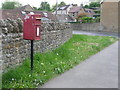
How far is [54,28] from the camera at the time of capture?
798cm

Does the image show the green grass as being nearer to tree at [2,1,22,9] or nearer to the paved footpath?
the paved footpath

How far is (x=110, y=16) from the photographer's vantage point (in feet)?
105

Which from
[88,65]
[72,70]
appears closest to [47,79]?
[72,70]

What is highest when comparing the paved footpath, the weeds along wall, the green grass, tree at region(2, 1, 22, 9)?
tree at region(2, 1, 22, 9)

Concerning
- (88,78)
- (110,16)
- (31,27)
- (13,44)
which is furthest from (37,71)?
(110,16)

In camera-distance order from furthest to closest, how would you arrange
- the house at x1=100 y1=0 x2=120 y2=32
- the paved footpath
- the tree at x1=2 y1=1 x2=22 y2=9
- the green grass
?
the tree at x1=2 y1=1 x2=22 y2=9 < the house at x1=100 y1=0 x2=120 y2=32 < the paved footpath < the green grass

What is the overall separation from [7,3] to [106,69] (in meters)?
67.3

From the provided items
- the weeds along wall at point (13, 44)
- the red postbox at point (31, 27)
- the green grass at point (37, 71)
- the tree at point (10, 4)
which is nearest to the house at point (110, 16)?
the green grass at point (37, 71)

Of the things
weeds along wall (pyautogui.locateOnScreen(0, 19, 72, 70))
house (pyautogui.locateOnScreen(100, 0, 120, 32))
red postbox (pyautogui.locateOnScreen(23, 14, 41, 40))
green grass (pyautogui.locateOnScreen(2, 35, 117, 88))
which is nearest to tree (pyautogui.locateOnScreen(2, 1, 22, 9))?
house (pyautogui.locateOnScreen(100, 0, 120, 32))

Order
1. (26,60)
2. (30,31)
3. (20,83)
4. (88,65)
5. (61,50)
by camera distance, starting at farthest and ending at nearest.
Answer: (61,50)
(88,65)
(26,60)
(30,31)
(20,83)

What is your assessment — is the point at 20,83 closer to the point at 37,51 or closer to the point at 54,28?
the point at 37,51

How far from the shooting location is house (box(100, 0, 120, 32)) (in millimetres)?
31116

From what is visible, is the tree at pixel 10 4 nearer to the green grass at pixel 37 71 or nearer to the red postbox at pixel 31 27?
the green grass at pixel 37 71

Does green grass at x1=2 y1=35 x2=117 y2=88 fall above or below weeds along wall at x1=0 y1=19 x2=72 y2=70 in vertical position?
below
